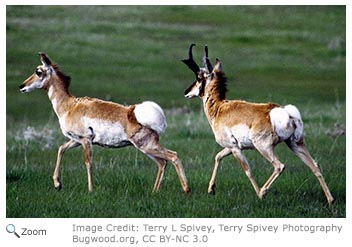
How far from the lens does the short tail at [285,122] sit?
1173 centimetres

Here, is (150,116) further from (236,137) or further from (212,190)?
(212,190)

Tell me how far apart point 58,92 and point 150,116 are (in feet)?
5.28

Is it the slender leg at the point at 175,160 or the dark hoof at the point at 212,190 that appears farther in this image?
the dark hoof at the point at 212,190

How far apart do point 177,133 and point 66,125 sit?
6.85 metres

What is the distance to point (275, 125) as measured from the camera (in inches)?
463

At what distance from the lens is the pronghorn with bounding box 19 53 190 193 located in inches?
479

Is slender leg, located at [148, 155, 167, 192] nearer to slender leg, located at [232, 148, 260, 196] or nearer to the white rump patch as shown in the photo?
the white rump patch

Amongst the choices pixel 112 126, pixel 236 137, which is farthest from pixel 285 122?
pixel 112 126

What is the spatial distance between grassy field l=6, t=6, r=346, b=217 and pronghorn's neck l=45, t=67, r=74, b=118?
1198 millimetres

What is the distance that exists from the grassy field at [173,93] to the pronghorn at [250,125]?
23.1 inches

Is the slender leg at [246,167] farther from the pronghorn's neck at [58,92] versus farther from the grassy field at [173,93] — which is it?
the pronghorn's neck at [58,92]
